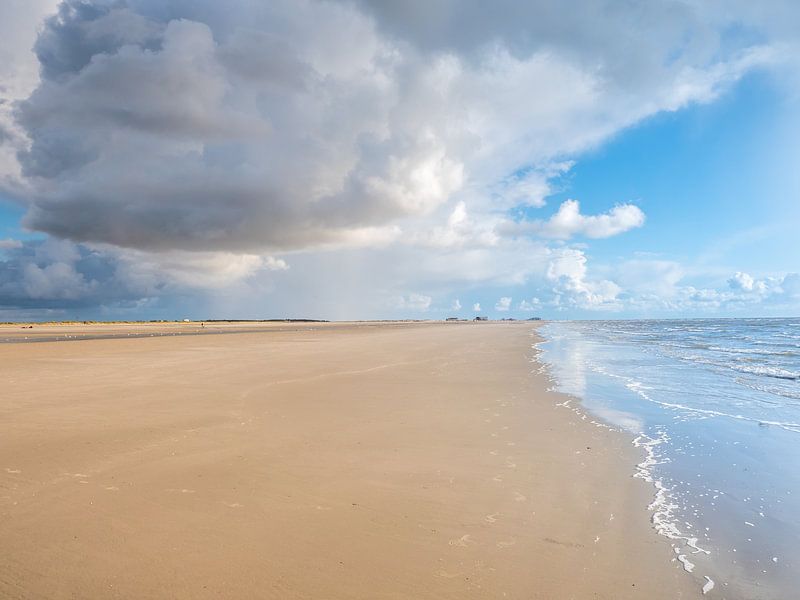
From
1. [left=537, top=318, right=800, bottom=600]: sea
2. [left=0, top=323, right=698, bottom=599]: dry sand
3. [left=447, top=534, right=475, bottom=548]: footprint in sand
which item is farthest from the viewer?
[left=447, top=534, right=475, bottom=548]: footprint in sand

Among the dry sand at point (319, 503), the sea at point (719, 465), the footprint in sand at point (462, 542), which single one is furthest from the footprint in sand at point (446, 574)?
the sea at point (719, 465)

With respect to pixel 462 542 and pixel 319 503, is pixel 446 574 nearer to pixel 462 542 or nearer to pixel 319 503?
pixel 462 542

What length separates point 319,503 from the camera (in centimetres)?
586

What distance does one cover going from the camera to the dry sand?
420 centimetres

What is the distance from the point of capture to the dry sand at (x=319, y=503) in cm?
420

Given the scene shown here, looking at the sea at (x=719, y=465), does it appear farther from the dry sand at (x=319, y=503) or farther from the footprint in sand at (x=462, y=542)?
the footprint in sand at (x=462, y=542)

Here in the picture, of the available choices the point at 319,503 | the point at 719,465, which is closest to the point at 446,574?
the point at 319,503

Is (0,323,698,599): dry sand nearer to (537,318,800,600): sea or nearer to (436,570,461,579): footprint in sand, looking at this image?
(436,570,461,579): footprint in sand

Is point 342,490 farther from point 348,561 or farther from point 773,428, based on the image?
point 773,428

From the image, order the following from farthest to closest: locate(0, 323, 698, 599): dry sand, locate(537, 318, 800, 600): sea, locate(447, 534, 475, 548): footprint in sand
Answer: locate(447, 534, 475, 548): footprint in sand → locate(537, 318, 800, 600): sea → locate(0, 323, 698, 599): dry sand

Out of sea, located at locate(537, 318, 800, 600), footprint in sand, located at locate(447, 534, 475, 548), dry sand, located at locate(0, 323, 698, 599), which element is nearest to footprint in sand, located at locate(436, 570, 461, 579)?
dry sand, located at locate(0, 323, 698, 599)

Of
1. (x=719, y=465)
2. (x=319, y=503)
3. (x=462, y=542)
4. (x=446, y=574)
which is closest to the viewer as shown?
(x=446, y=574)

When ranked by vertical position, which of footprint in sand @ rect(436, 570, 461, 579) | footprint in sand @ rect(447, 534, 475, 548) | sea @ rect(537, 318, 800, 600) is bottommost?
sea @ rect(537, 318, 800, 600)

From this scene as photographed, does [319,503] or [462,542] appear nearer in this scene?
[462,542]
